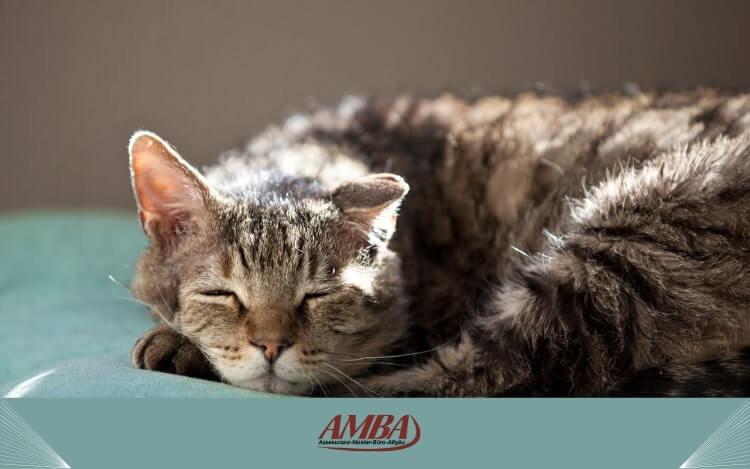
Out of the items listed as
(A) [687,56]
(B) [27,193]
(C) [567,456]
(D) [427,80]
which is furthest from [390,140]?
(B) [27,193]

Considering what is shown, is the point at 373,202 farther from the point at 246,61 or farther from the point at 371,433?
the point at 246,61

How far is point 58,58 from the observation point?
3.50 m

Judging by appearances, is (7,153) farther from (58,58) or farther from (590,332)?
(590,332)

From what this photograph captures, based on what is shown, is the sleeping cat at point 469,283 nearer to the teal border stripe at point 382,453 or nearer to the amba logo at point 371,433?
the teal border stripe at point 382,453

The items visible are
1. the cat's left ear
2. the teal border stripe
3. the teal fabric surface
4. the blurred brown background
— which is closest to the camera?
the teal border stripe

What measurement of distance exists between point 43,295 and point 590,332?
155 centimetres

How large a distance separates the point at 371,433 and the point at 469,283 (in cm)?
72

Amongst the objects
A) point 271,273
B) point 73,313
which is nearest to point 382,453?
point 271,273

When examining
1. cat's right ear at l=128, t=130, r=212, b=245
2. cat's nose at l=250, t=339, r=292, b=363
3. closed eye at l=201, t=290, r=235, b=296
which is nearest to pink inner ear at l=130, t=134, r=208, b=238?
cat's right ear at l=128, t=130, r=212, b=245

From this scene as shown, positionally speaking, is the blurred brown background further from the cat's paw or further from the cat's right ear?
the cat's paw

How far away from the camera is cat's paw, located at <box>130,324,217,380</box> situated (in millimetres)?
1240

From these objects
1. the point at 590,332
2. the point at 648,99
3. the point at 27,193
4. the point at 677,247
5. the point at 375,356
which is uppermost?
the point at 648,99

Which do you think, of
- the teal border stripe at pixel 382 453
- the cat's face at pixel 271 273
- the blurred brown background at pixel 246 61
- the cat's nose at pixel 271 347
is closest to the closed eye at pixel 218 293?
the cat's face at pixel 271 273

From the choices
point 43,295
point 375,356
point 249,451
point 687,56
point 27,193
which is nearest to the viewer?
point 249,451
